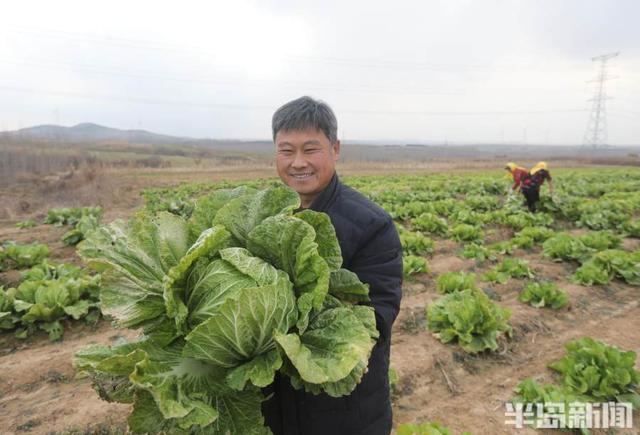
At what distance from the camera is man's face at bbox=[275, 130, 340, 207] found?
2.07 m

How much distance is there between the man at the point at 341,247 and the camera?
1994 mm

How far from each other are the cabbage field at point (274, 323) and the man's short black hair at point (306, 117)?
366 mm

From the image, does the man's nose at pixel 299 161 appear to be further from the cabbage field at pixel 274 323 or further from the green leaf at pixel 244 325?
the green leaf at pixel 244 325

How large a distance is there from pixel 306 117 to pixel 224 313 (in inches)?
44.3

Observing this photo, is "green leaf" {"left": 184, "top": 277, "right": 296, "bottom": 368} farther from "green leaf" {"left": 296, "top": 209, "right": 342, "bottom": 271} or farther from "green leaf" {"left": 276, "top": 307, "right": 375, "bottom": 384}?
"green leaf" {"left": 296, "top": 209, "right": 342, "bottom": 271}

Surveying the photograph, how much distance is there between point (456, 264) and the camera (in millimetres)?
8523

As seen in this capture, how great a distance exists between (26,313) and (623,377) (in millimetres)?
7585

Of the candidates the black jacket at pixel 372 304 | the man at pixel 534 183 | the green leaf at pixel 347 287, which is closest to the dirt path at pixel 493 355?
the black jacket at pixel 372 304

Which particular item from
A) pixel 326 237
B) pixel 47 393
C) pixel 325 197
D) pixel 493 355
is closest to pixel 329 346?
pixel 326 237

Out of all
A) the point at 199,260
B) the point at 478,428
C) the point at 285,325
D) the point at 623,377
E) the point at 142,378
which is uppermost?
the point at 199,260

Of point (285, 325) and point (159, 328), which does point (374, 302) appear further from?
point (159, 328)

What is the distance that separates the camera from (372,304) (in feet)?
6.25

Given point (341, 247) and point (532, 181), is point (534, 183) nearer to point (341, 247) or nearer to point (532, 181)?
point (532, 181)

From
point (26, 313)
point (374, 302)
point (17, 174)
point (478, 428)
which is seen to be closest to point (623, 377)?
point (478, 428)
